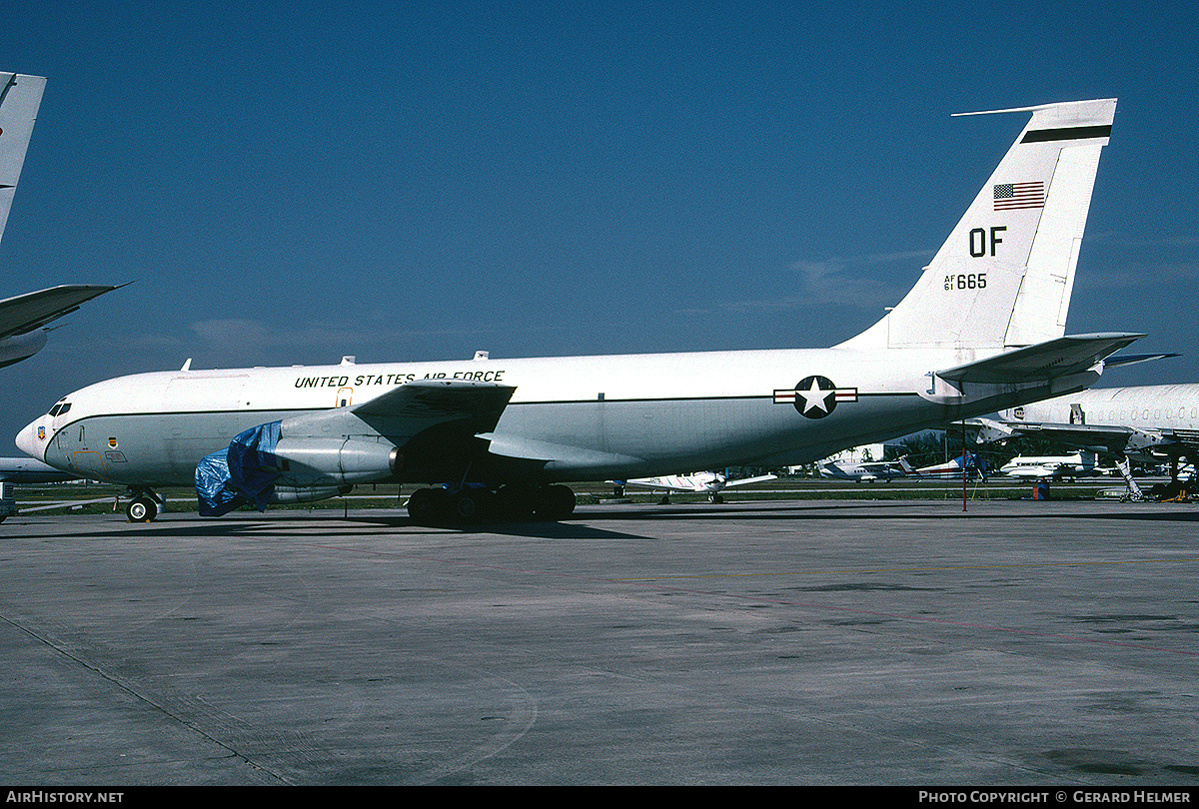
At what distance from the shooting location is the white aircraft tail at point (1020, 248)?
2209 cm

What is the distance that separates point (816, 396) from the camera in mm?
23062

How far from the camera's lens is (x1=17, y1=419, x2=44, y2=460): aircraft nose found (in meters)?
27.3

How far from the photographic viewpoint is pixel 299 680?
21.7ft

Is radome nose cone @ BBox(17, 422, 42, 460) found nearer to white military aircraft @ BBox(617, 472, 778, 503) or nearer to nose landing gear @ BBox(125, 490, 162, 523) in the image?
nose landing gear @ BBox(125, 490, 162, 523)

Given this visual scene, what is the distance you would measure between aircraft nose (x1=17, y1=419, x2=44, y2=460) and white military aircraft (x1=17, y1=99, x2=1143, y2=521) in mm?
4143

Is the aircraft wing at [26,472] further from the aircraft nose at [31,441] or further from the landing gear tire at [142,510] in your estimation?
the landing gear tire at [142,510]

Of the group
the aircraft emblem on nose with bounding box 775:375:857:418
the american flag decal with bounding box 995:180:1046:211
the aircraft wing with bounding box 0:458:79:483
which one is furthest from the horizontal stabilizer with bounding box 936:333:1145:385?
the aircraft wing with bounding box 0:458:79:483

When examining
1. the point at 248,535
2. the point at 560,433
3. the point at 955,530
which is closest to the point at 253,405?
the point at 248,535

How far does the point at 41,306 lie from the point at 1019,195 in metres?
20.0

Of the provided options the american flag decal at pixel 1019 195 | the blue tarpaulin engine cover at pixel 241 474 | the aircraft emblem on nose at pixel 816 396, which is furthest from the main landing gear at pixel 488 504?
the american flag decal at pixel 1019 195

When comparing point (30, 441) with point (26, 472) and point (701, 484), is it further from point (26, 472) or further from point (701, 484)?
point (26, 472)

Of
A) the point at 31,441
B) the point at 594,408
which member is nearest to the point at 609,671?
the point at 594,408

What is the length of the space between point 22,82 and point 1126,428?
40.2 meters

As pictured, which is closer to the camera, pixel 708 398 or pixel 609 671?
pixel 609 671
